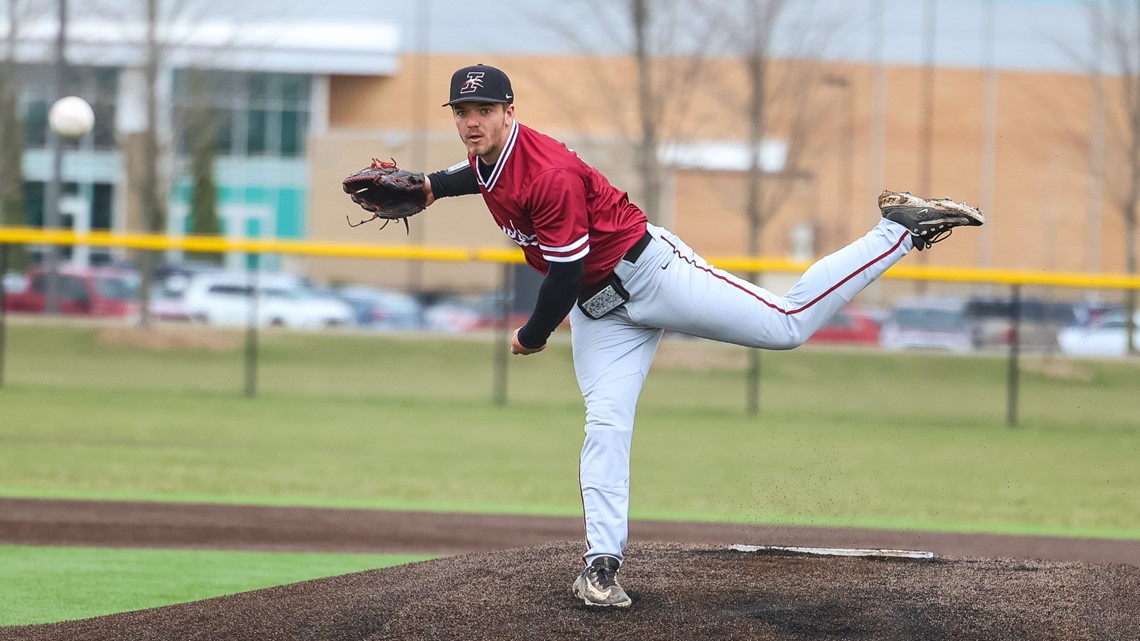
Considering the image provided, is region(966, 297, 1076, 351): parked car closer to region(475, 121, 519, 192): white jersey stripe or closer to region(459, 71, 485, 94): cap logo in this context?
region(475, 121, 519, 192): white jersey stripe

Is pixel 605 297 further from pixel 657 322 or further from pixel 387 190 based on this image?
pixel 387 190

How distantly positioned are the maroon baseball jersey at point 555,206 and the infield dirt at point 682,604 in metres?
1.27

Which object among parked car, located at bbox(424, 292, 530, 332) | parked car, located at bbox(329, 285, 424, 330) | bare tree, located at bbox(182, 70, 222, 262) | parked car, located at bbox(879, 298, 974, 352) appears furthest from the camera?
bare tree, located at bbox(182, 70, 222, 262)

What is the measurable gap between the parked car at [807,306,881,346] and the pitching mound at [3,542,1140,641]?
14.5m

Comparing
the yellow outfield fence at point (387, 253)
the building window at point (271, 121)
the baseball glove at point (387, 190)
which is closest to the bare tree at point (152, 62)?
the yellow outfield fence at point (387, 253)

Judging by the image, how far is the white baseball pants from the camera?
15.9 feet

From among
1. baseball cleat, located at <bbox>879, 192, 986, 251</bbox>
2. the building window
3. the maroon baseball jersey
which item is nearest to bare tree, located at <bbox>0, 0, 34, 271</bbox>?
the building window

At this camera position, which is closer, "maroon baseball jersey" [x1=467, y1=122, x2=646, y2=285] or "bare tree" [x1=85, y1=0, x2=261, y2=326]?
"maroon baseball jersey" [x1=467, y1=122, x2=646, y2=285]

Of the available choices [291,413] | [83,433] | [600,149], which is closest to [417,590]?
[83,433]

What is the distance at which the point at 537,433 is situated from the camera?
14055 mm

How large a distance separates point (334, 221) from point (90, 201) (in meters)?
10.5

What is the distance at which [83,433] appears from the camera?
41.6ft

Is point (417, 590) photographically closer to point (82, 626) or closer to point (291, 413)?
point (82, 626)

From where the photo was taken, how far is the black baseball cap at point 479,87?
466cm
